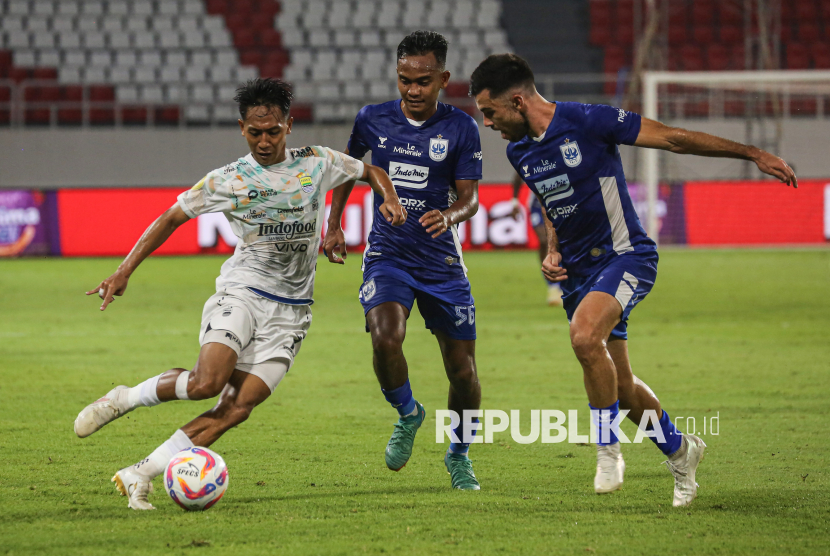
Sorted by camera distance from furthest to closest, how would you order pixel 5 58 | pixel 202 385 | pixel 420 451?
pixel 5 58 → pixel 420 451 → pixel 202 385

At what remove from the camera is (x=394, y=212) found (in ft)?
15.6

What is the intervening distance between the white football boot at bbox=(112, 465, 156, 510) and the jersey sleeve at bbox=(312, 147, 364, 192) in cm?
157

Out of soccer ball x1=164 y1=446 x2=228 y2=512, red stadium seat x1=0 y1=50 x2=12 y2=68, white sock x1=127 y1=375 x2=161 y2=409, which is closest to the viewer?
soccer ball x1=164 y1=446 x2=228 y2=512

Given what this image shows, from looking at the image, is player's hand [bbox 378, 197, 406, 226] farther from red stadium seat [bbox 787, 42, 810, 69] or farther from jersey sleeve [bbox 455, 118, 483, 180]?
red stadium seat [bbox 787, 42, 810, 69]

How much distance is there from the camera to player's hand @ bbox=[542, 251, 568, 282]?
480cm

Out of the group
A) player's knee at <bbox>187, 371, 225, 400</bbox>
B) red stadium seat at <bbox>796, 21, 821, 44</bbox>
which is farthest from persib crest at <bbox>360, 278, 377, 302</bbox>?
red stadium seat at <bbox>796, 21, 821, 44</bbox>

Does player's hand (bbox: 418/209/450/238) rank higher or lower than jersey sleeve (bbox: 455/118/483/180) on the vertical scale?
lower

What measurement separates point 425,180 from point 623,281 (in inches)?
48.0

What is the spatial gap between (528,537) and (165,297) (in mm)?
10961

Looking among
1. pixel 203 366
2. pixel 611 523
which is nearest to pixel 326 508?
pixel 203 366

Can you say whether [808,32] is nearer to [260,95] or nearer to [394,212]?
[394,212]

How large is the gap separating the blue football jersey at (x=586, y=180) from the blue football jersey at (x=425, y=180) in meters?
0.50

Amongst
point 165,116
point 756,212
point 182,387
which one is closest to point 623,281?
point 182,387

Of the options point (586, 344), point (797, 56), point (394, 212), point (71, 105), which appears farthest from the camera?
point (797, 56)
